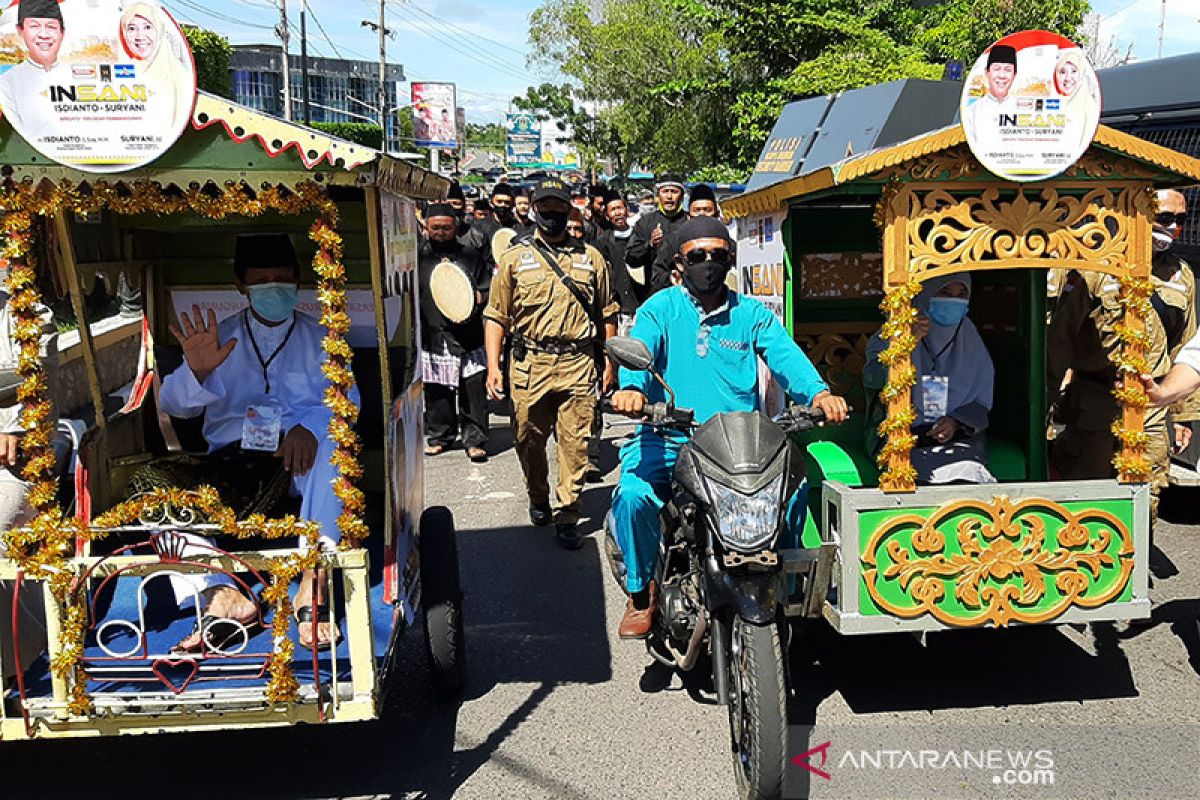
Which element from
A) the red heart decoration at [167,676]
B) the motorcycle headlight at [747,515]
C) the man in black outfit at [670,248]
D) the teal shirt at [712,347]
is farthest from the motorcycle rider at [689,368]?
the man in black outfit at [670,248]

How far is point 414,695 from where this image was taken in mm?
4391

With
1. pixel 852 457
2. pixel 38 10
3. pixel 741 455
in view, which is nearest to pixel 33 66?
pixel 38 10

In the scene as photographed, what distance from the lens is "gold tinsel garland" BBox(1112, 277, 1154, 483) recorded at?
3.98 m

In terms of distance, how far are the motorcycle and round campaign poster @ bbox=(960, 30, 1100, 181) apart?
3.65 feet

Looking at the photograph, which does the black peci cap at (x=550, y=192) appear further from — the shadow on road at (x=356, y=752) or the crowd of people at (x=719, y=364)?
the shadow on road at (x=356, y=752)

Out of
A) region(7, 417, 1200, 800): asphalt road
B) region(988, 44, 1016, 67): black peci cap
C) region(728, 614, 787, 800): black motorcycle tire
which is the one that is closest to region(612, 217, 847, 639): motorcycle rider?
region(7, 417, 1200, 800): asphalt road

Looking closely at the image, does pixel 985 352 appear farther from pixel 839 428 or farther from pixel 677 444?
pixel 677 444

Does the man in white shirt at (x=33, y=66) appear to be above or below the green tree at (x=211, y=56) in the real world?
below

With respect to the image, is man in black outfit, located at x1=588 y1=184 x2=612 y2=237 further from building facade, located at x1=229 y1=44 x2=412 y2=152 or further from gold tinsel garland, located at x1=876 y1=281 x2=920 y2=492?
building facade, located at x1=229 y1=44 x2=412 y2=152

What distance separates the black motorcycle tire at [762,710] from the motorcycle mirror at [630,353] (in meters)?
0.92

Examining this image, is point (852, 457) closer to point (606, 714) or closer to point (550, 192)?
point (606, 714)

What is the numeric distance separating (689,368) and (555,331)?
79.9 inches

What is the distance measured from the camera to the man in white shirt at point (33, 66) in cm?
306

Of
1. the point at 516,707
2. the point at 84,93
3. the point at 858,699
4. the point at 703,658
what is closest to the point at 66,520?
the point at 84,93
